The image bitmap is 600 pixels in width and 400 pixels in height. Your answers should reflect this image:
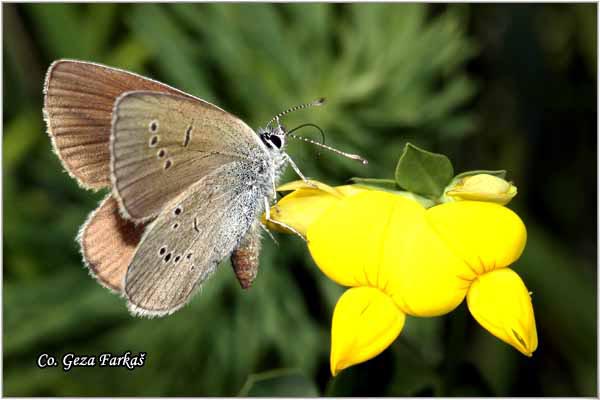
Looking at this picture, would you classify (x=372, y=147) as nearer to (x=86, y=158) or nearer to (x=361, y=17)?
(x=361, y=17)

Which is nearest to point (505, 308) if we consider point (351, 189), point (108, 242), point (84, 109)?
point (351, 189)

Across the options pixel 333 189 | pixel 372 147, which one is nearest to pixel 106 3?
pixel 372 147

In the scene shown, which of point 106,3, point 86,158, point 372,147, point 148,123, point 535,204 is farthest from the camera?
point 535,204

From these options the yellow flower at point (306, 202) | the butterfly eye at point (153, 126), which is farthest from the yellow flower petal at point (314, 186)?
the butterfly eye at point (153, 126)

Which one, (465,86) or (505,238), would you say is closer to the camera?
(505,238)

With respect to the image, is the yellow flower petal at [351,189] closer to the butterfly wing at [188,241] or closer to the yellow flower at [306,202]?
the yellow flower at [306,202]

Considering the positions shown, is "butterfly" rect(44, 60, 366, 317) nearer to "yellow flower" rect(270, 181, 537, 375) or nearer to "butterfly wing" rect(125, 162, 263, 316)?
"butterfly wing" rect(125, 162, 263, 316)
